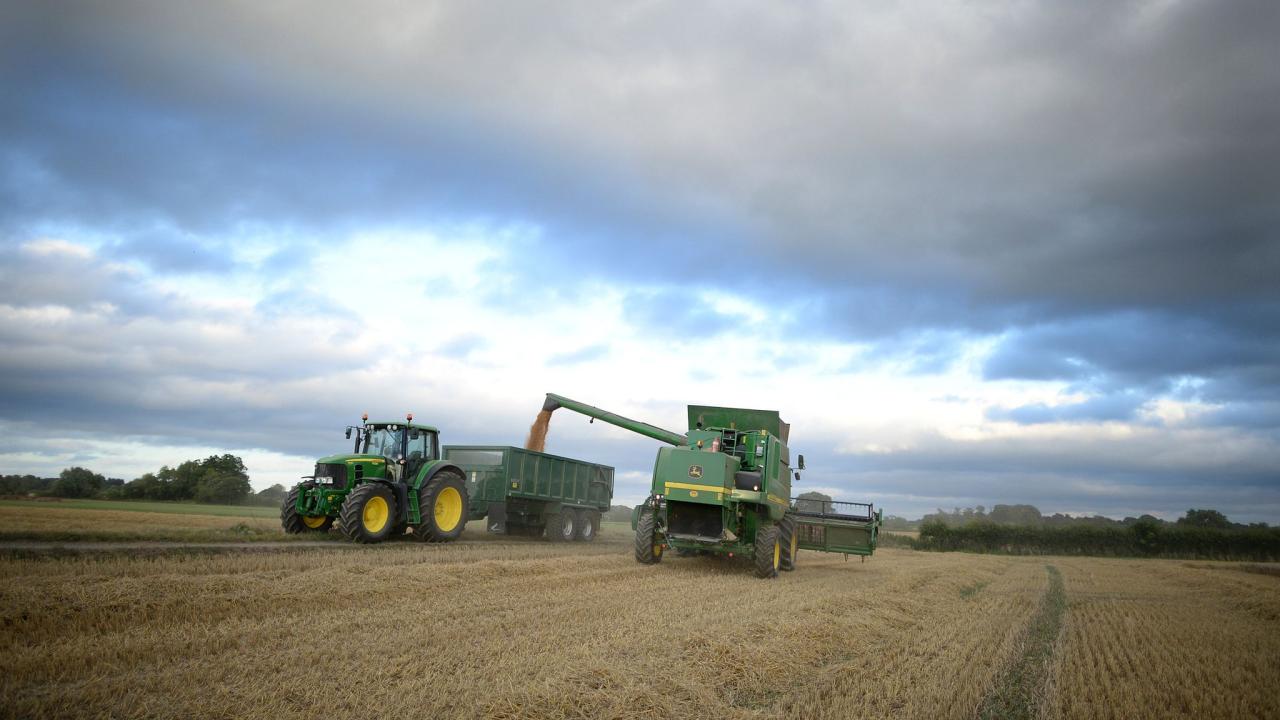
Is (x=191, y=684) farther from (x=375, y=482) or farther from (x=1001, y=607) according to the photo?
(x=1001, y=607)

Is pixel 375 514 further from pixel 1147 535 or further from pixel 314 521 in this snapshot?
pixel 1147 535

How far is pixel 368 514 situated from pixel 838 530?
11834mm

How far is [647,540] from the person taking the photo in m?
14.1

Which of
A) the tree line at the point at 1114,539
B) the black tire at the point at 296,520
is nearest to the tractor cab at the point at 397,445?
the black tire at the point at 296,520

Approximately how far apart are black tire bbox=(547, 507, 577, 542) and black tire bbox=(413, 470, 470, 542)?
3.89 metres

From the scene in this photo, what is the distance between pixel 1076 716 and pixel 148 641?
25.7ft

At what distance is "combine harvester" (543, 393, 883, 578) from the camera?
13.4 m

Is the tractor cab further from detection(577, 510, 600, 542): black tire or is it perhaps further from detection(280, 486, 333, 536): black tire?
detection(577, 510, 600, 542): black tire

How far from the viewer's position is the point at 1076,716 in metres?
5.67

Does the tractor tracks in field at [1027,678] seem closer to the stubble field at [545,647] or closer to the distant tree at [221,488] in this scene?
the stubble field at [545,647]

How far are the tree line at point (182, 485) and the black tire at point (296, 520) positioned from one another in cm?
2181

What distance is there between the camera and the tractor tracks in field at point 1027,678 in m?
5.86

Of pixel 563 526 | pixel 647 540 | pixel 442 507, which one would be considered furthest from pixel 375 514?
pixel 563 526

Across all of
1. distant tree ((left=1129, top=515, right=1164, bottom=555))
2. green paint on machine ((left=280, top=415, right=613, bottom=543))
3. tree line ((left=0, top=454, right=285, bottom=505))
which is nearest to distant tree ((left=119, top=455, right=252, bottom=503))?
tree line ((left=0, top=454, right=285, bottom=505))
